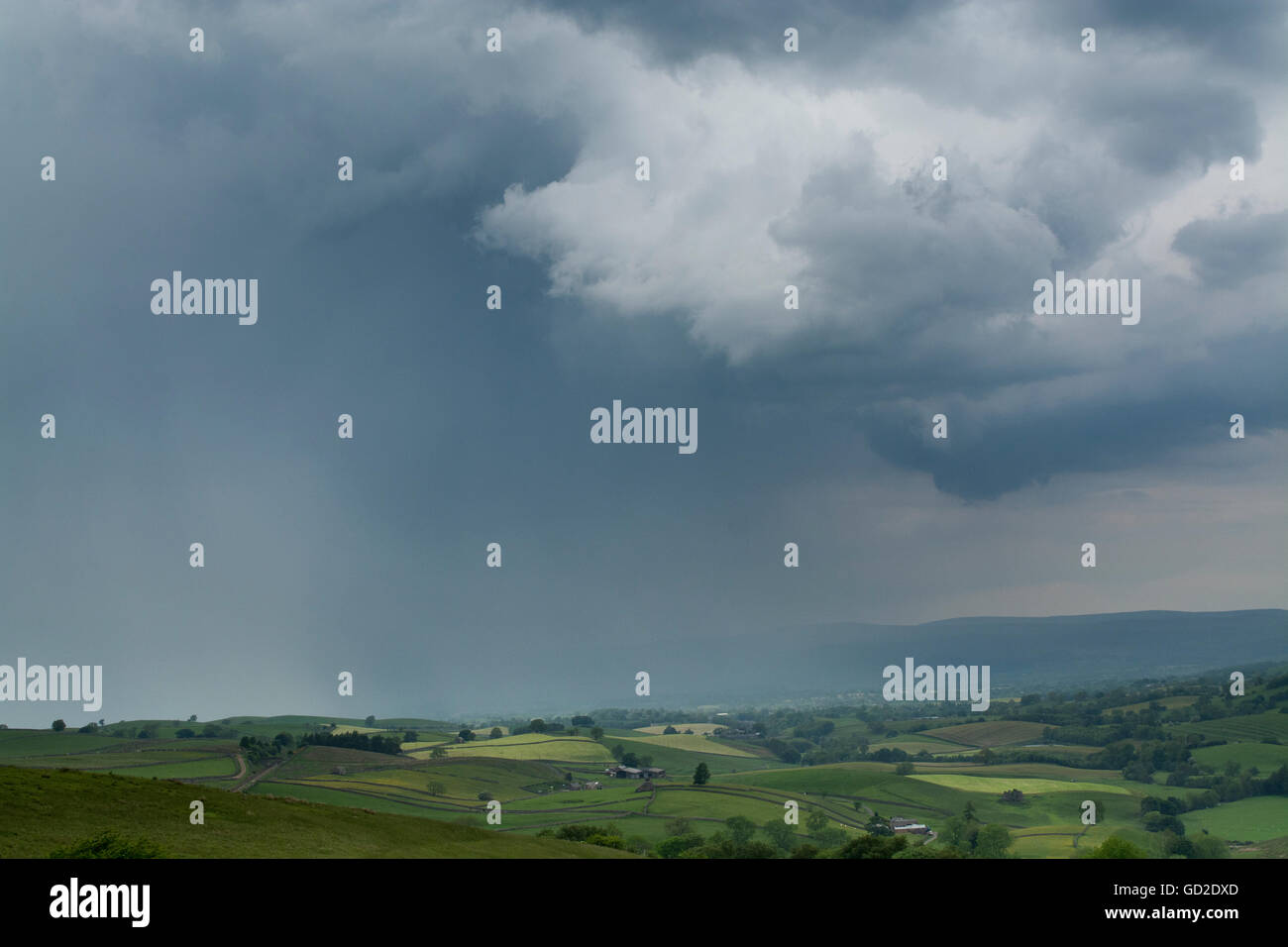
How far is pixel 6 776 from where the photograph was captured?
61.0 meters

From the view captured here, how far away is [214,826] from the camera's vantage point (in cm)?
5884

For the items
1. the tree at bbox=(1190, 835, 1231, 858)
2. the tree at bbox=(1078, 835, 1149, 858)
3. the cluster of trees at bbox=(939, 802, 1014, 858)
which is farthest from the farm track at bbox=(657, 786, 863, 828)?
the tree at bbox=(1078, 835, 1149, 858)

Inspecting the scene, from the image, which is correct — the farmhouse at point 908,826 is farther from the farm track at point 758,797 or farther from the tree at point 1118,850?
the tree at point 1118,850

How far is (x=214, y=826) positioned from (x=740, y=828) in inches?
4644

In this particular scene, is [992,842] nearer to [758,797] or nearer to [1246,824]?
[758,797]

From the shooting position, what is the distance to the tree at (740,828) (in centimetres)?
15475
